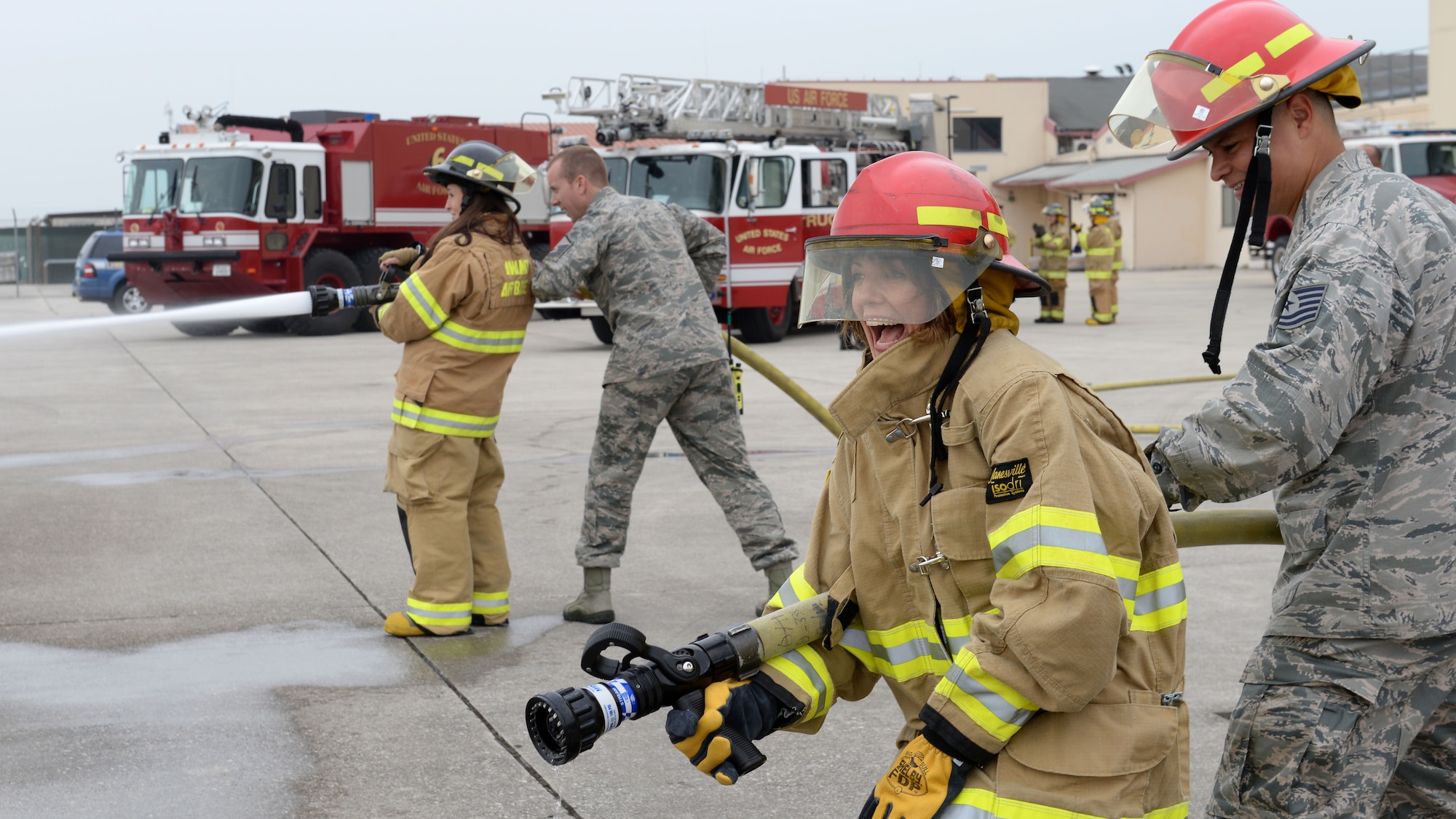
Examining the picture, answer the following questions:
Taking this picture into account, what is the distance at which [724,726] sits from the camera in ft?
6.74

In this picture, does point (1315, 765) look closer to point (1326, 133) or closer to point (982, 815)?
point (982, 815)

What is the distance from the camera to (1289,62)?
2330mm

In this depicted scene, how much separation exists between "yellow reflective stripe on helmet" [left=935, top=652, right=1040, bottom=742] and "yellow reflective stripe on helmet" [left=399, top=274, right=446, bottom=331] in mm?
3605

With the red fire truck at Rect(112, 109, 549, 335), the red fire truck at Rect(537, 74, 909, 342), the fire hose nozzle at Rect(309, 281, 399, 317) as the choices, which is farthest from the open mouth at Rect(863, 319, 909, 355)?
the red fire truck at Rect(112, 109, 549, 335)

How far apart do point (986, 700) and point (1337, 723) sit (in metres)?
0.72

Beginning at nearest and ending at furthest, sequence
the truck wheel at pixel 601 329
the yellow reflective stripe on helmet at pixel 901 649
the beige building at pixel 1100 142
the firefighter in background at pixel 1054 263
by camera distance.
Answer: the yellow reflective stripe on helmet at pixel 901 649 → the truck wheel at pixel 601 329 → the firefighter in background at pixel 1054 263 → the beige building at pixel 1100 142

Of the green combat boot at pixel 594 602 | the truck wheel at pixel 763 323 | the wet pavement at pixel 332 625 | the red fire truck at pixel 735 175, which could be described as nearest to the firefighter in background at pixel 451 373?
the wet pavement at pixel 332 625

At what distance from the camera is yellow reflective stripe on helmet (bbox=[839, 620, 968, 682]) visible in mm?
2197

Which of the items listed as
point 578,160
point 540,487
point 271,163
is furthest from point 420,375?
point 271,163

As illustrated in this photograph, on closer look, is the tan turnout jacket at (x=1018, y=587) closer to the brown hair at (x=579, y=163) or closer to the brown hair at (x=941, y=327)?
the brown hair at (x=941, y=327)

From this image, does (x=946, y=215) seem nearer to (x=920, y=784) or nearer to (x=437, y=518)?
(x=920, y=784)

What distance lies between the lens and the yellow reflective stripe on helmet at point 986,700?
1.94 meters

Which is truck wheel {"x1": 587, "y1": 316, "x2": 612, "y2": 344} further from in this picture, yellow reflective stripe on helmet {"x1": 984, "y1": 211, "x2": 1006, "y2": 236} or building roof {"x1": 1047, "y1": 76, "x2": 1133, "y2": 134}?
building roof {"x1": 1047, "y1": 76, "x2": 1133, "y2": 134}

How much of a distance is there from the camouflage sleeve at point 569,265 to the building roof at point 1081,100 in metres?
44.9
